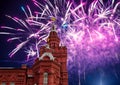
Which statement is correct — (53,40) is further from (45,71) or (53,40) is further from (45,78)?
(45,78)

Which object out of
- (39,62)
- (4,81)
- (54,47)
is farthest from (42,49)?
(4,81)

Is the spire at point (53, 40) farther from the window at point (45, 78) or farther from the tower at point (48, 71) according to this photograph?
the window at point (45, 78)

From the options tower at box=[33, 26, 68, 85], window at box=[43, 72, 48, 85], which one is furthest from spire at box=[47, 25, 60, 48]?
window at box=[43, 72, 48, 85]

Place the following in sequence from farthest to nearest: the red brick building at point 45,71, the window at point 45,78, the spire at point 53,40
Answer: the spire at point 53,40, the red brick building at point 45,71, the window at point 45,78

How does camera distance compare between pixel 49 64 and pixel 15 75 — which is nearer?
pixel 49 64

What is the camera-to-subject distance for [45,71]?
152 feet

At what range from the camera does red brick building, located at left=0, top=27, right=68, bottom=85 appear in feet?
152

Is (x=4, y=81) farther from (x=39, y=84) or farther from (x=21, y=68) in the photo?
(x=39, y=84)

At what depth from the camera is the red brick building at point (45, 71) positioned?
46.2 metres

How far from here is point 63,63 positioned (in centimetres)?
5425

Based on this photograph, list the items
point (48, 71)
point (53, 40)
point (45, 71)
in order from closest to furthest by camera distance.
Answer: point (48, 71)
point (45, 71)
point (53, 40)

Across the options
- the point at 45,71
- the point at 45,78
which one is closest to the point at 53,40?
the point at 45,71

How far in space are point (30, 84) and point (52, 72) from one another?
6175 millimetres

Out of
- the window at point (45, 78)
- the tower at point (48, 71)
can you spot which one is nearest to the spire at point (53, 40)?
the tower at point (48, 71)
